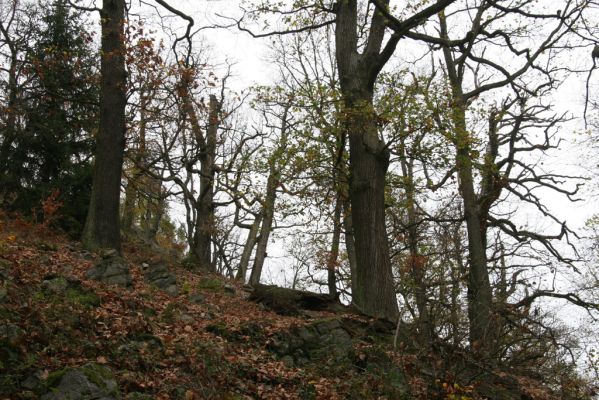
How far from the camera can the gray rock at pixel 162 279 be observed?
9.76 m

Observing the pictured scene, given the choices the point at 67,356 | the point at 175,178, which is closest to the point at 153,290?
the point at 67,356

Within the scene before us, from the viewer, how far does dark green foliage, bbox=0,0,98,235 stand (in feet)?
43.5

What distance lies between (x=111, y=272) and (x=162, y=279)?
58.4 inches

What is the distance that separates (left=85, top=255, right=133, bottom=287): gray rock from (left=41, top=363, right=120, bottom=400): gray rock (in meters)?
3.75

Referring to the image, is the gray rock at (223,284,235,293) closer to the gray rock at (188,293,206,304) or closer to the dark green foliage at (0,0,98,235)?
the gray rock at (188,293,206,304)

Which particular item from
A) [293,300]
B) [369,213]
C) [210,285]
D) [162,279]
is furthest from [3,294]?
[369,213]

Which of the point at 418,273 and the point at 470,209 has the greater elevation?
the point at 470,209

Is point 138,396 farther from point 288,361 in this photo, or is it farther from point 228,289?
point 228,289

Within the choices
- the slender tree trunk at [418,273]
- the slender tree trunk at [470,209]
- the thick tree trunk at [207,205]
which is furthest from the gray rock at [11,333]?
the thick tree trunk at [207,205]

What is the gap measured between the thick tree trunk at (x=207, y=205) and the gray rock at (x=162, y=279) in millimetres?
4781

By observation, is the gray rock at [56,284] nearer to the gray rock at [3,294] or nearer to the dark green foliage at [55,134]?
the gray rock at [3,294]

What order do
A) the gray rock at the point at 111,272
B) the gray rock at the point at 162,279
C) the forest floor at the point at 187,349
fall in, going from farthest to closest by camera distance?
the gray rock at the point at 162,279 < the gray rock at the point at 111,272 < the forest floor at the point at 187,349

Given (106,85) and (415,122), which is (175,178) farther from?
(415,122)

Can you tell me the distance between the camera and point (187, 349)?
21.2ft
